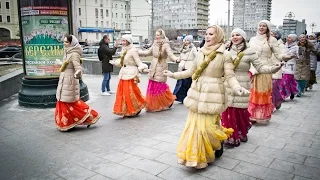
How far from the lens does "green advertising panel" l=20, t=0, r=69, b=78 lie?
27.2 ft

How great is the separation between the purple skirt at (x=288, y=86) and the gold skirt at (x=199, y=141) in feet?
19.7

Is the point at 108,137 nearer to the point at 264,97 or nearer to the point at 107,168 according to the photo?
the point at 107,168

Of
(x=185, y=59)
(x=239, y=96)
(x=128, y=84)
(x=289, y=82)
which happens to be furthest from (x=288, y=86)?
(x=128, y=84)

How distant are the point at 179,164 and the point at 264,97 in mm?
3223

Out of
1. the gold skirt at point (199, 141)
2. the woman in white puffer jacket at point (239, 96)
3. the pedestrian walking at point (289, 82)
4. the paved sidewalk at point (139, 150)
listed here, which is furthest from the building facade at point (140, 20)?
the gold skirt at point (199, 141)

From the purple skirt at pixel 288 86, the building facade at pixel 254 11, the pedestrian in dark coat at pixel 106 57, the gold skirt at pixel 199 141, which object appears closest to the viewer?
the gold skirt at pixel 199 141

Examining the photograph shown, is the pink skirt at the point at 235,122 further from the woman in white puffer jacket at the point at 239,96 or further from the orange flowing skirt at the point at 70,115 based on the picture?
the orange flowing skirt at the point at 70,115

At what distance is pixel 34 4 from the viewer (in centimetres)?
821

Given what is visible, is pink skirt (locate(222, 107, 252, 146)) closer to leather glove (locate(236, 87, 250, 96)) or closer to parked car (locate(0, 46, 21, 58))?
leather glove (locate(236, 87, 250, 96))

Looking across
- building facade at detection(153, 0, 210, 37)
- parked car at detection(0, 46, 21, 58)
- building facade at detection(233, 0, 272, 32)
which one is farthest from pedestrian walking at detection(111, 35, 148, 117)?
building facade at detection(153, 0, 210, 37)

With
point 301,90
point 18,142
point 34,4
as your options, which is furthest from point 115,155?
point 301,90

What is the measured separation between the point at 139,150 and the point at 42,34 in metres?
5.08

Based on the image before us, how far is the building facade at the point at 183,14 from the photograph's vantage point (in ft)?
396

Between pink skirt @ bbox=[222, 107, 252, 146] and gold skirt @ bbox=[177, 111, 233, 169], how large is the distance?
975mm
